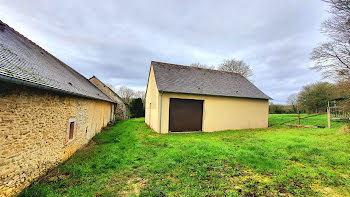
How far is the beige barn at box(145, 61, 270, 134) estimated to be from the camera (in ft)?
36.3

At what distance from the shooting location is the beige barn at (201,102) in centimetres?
1105

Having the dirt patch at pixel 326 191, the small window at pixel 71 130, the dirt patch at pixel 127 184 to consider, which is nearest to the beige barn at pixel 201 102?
the small window at pixel 71 130

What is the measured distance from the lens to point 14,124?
3.22 m

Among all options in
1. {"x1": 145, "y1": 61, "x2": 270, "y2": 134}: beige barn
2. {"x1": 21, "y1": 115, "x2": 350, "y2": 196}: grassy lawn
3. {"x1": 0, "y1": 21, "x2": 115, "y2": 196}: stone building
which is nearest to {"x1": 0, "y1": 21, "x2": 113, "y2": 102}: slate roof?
{"x1": 0, "y1": 21, "x2": 115, "y2": 196}: stone building

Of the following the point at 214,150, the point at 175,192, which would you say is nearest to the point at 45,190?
the point at 175,192

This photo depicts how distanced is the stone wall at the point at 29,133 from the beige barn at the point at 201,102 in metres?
6.34

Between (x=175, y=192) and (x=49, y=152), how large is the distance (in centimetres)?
399

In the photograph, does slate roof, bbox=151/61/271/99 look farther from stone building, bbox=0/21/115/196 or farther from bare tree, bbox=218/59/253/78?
bare tree, bbox=218/59/253/78

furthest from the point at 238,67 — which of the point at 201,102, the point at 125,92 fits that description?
the point at 125,92

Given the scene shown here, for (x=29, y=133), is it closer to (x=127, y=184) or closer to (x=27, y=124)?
(x=27, y=124)

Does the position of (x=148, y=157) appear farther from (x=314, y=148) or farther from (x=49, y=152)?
(x=314, y=148)

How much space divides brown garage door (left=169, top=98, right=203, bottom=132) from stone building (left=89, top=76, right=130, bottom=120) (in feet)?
45.7

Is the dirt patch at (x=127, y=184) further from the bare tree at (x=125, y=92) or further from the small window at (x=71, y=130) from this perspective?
the bare tree at (x=125, y=92)

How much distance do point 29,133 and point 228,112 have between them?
1220cm
